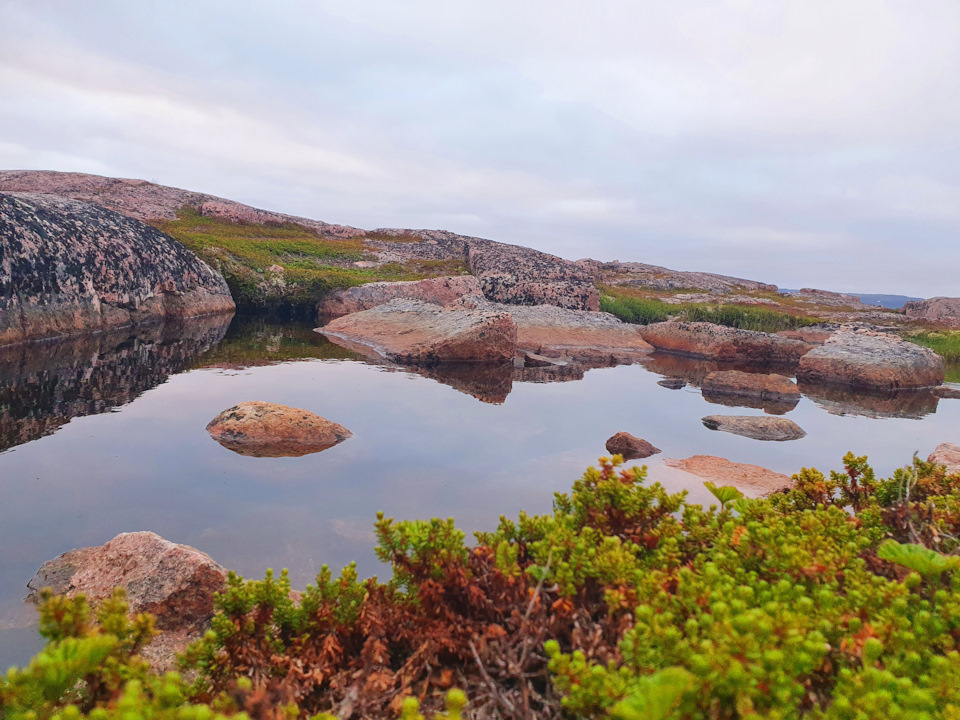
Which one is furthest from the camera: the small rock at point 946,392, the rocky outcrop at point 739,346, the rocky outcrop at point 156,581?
the rocky outcrop at point 739,346

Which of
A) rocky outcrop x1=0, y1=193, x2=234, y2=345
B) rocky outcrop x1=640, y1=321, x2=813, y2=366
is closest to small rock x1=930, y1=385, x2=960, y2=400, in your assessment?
rocky outcrop x1=640, y1=321, x2=813, y2=366

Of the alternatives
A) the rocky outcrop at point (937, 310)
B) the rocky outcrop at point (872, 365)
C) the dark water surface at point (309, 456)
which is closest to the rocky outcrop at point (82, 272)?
the dark water surface at point (309, 456)

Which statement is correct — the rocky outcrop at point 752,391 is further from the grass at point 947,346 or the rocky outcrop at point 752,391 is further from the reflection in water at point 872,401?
the grass at point 947,346

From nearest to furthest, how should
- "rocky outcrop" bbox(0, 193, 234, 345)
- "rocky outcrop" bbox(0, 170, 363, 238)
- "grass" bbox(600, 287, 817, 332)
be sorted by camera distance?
1. "rocky outcrop" bbox(0, 193, 234, 345)
2. "grass" bbox(600, 287, 817, 332)
3. "rocky outcrop" bbox(0, 170, 363, 238)

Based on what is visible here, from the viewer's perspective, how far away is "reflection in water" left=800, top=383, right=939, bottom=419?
427 inches

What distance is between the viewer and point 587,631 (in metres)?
2.29

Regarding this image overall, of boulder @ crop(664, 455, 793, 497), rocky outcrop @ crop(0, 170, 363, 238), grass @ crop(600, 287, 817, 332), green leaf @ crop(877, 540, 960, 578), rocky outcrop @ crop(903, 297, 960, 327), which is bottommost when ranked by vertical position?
boulder @ crop(664, 455, 793, 497)

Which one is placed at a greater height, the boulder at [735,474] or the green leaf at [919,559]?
the green leaf at [919,559]

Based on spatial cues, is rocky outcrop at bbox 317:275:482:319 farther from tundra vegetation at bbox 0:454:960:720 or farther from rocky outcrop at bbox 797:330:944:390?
tundra vegetation at bbox 0:454:960:720

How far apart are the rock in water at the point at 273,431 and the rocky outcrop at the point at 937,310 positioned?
42.6 metres

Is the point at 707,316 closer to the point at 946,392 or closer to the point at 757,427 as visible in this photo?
the point at 946,392

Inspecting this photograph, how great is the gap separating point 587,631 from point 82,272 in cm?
1616

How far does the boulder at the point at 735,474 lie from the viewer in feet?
20.7

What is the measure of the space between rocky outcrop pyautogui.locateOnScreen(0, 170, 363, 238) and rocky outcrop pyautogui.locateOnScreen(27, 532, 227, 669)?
3715cm
